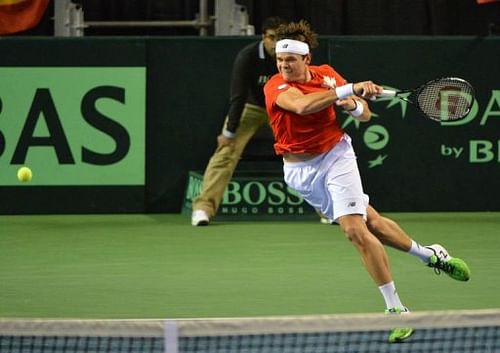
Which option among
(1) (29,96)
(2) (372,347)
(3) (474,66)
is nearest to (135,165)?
(1) (29,96)

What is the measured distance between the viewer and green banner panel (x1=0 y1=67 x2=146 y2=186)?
1168 cm

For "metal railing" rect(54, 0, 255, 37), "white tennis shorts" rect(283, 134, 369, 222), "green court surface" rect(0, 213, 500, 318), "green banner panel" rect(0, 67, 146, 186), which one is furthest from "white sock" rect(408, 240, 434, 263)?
"metal railing" rect(54, 0, 255, 37)

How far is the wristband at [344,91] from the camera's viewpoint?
6.54 m

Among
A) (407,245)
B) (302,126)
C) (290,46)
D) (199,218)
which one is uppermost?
(290,46)

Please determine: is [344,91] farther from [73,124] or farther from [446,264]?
[73,124]

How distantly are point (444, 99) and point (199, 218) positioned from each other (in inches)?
165

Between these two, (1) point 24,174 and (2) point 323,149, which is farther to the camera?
(1) point 24,174

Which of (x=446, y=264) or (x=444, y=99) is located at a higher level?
(x=444, y=99)

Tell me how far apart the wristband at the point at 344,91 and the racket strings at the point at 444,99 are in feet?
2.67

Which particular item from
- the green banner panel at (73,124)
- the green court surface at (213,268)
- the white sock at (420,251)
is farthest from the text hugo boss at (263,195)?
the white sock at (420,251)

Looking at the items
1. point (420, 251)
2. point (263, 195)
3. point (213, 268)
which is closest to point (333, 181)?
point (420, 251)

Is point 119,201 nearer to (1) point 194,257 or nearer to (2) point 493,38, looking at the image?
(1) point 194,257

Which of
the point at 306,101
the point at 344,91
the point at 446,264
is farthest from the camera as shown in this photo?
the point at 446,264

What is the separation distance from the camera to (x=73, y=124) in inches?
463
